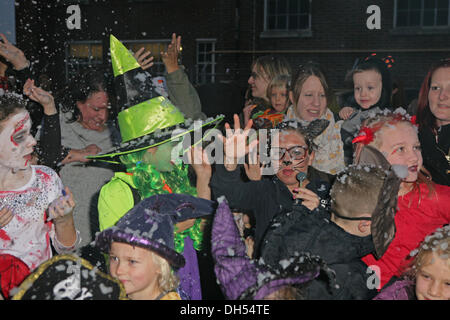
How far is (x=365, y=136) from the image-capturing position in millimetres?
2113

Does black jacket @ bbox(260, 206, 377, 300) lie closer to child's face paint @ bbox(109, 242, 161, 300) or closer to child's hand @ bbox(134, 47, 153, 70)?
child's face paint @ bbox(109, 242, 161, 300)

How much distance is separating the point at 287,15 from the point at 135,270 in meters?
1.73

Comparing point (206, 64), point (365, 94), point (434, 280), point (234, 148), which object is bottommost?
point (434, 280)

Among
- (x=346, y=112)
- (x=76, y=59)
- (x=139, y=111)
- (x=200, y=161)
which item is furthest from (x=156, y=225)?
(x=76, y=59)

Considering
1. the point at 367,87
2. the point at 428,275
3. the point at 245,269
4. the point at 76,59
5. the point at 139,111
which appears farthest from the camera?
the point at 76,59

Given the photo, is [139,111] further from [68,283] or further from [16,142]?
[68,283]

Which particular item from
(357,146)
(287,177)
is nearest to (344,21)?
(357,146)

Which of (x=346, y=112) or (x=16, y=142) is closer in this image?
(x=16, y=142)

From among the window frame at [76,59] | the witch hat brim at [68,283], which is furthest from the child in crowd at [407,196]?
the window frame at [76,59]

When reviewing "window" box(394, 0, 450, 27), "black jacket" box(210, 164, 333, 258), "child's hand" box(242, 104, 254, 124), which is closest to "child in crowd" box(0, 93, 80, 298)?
"black jacket" box(210, 164, 333, 258)

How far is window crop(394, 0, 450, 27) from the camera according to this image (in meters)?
2.37

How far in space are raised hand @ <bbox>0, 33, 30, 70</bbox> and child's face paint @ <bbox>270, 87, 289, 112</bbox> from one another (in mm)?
1349
